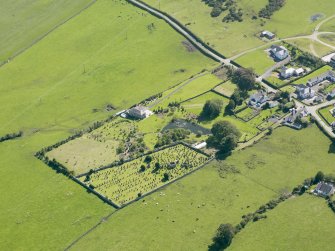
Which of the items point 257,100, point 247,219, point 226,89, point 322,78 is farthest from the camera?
point 226,89

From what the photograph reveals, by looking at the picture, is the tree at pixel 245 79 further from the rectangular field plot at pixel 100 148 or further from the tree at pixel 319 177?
the tree at pixel 319 177

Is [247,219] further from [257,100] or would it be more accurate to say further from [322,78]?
[322,78]

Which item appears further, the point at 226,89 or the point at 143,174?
the point at 226,89

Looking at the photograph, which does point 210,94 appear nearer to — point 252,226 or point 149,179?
point 149,179

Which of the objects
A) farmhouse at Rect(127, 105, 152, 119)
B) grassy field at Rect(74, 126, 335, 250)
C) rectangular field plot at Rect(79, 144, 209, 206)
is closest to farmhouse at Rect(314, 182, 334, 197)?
grassy field at Rect(74, 126, 335, 250)

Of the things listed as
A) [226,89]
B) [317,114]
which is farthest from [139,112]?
[317,114]

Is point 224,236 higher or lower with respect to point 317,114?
higher

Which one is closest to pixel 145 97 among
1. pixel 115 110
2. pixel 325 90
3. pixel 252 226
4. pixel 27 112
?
pixel 115 110
